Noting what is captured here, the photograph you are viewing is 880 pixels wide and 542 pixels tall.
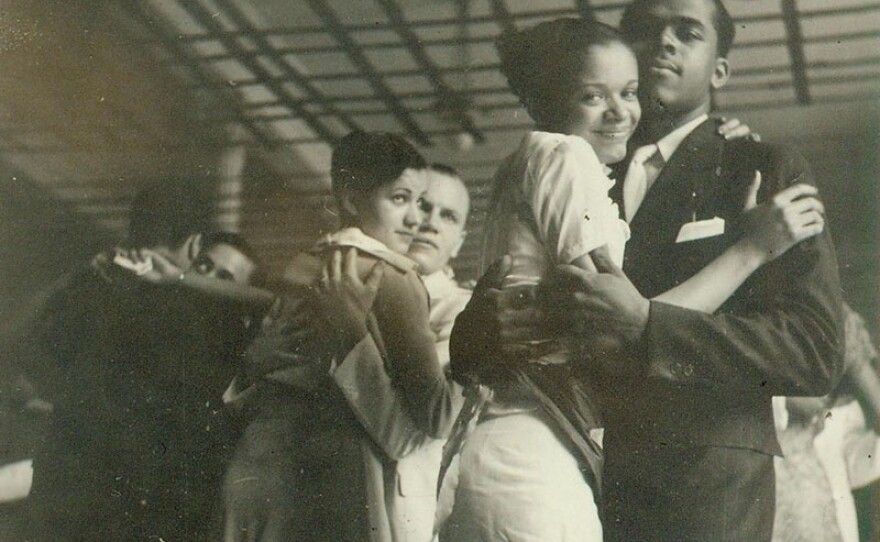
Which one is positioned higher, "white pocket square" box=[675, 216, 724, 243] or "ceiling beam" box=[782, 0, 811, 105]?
"ceiling beam" box=[782, 0, 811, 105]

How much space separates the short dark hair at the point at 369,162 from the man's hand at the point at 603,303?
436 mm

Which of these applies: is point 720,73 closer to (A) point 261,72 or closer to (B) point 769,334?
(B) point 769,334

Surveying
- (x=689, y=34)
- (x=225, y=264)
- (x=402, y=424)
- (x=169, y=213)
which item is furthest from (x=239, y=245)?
(x=689, y=34)

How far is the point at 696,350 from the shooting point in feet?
7.59

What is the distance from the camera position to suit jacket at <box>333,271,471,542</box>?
2332 mm

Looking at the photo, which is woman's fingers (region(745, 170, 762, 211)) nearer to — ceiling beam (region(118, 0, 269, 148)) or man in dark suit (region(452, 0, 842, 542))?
man in dark suit (region(452, 0, 842, 542))

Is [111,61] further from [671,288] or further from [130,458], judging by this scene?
[671,288]

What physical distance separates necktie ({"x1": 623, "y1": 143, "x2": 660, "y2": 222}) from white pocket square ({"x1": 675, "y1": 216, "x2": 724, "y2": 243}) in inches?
4.4

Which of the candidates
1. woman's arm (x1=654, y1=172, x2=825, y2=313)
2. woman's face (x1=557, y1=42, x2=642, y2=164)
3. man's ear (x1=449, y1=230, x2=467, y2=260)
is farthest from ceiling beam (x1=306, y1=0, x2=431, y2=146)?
woman's arm (x1=654, y1=172, x2=825, y2=313)

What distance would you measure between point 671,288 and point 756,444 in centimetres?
35

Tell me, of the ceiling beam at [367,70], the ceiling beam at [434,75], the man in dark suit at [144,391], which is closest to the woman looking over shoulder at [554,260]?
the ceiling beam at [434,75]

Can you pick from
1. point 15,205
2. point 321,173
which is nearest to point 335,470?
point 321,173

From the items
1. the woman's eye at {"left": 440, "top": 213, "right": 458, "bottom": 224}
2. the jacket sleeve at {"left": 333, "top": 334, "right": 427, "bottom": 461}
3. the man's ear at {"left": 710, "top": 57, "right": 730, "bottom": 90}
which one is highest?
the man's ear at {"left": 710, "top": 57, "right": 730, "bottom": 90}

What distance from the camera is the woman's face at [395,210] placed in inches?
97.8
